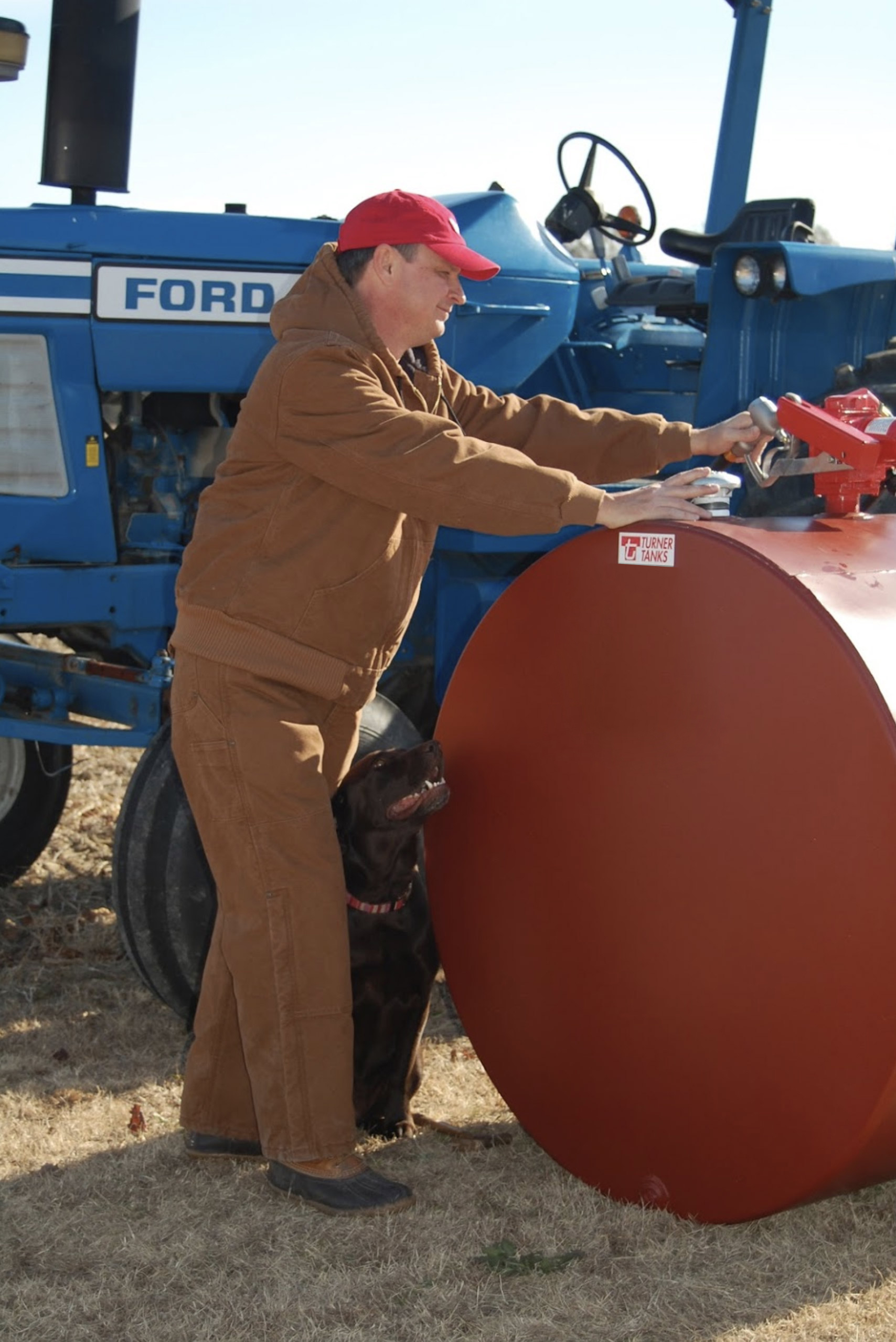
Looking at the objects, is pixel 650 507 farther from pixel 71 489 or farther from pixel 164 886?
pixel 71 489

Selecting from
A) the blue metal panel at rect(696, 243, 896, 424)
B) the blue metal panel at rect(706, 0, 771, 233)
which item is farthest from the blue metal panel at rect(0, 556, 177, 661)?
the blue metal panel at rect(706, 0, 771, 233)

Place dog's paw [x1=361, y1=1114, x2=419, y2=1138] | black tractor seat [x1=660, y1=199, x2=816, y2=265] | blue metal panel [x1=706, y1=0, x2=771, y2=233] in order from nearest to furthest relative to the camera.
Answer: dog's paw [x1=361, y1=1114, x2=419, y2=1138]
black tractor seat [x1=660, y1=199, x2=816, y2=265]
blue metal panel [x1=706, y1=0, x2=771, y2=233]

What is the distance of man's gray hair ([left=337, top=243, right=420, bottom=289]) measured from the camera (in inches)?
127

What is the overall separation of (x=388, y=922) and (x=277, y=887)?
42 cm

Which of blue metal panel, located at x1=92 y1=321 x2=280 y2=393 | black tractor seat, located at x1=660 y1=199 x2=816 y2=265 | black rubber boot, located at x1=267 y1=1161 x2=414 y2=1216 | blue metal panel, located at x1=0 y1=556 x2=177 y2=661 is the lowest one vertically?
black rubber boot, located at x1=267 y1=1161 x2=414 y2=1216

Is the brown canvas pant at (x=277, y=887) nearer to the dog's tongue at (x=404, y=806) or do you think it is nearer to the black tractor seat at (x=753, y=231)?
the dog's tongue at (x=404, y=806)

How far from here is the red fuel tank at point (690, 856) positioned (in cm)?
281

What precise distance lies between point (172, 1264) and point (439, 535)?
2384 millimetres

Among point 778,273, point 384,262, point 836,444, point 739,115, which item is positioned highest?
point 739,115

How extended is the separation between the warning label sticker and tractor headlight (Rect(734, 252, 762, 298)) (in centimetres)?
207

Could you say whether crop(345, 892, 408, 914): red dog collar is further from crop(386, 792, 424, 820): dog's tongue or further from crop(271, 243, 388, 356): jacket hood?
crop(271, 243, 388, 356): jacket hood

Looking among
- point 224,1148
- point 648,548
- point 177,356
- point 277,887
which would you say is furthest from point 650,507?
point 177,356

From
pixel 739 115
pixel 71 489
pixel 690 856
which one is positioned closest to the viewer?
pixel 690 856

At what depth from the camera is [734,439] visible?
135 inches
